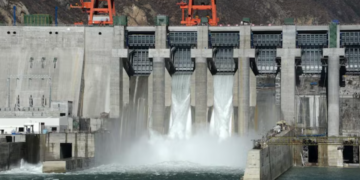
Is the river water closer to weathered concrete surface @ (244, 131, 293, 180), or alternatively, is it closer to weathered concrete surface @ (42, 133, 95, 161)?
weathered concrete surface @ (42, 133, 95, 161)

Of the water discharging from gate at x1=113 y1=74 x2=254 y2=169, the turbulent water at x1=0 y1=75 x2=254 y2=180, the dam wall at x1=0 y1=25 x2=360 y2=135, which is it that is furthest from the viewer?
the dam wall at x1=0 y1=25 x2=360 y2=135

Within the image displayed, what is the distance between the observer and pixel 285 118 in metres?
104

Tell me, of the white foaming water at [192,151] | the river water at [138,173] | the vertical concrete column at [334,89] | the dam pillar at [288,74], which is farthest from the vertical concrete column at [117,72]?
the vertical concrete column at [334,89]

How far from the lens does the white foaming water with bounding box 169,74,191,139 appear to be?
347ft

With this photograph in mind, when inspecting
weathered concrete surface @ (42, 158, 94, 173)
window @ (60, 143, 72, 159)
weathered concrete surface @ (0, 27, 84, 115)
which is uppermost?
weathered concrete surface @ (0, 27, 84, 115)

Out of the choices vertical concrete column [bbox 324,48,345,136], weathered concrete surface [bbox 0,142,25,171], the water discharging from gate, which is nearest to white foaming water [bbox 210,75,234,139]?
the water discharging from gate

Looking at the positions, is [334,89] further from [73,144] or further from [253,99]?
[73,144]

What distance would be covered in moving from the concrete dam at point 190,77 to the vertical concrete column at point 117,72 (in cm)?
11

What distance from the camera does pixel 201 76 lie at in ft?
346

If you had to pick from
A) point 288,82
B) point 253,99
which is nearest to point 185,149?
point 253,99

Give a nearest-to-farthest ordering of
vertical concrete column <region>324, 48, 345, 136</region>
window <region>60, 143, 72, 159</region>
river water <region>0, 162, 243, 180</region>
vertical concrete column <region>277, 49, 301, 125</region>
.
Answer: river water <region>0, 162, 243, 180</region>, window <region>60, 143, 72, 159</region>, vertical concrete column <region>324, 48, 345, 136</region>, vertical concrete column <region>277, 49, 301, 125</region>

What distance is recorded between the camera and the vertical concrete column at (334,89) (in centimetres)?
10256

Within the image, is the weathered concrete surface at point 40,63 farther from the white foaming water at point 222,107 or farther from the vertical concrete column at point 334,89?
the vertical concrete column at point 334,89

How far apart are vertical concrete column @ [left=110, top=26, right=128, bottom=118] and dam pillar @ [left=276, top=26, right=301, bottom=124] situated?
17.9 metres
